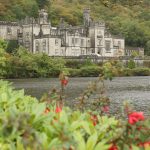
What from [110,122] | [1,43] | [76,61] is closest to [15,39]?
[76,61]

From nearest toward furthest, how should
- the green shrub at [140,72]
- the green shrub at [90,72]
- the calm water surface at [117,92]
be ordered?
the calm water surface at [117,92] < the green shrub at [90,72] < the green shrub at [140,72]

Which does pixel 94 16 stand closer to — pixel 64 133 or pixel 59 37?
pixel 59 37

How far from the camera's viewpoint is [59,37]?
9081 cm

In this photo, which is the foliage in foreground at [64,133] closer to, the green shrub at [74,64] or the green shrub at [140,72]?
the green shrub at [140,72]

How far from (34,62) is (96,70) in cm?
941

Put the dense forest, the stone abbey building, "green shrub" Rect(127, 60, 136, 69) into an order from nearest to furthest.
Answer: "green shrub" Rect(127, 60, 136, 69) < the stone abbey building < the dense forest

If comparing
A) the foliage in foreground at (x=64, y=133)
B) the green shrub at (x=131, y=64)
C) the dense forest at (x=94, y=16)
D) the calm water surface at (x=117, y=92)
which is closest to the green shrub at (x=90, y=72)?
the green shrub at (x=131, y=64)

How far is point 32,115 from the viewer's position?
5.15 metres

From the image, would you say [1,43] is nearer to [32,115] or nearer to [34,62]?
[34,62]

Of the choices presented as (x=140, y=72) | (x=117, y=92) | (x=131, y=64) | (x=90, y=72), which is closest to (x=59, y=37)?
(x=131, y=64)

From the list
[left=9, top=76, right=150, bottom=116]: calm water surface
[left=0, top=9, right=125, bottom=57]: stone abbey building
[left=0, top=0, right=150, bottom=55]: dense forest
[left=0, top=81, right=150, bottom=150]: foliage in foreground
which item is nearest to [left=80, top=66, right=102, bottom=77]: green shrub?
[left=0, top=9, right=125, bottom=57]: stone abbey building

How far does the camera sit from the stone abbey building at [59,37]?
90.9 m

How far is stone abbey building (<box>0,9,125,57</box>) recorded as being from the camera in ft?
298

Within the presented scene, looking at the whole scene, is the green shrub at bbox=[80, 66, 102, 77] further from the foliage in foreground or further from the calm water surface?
the foliage in foreground
